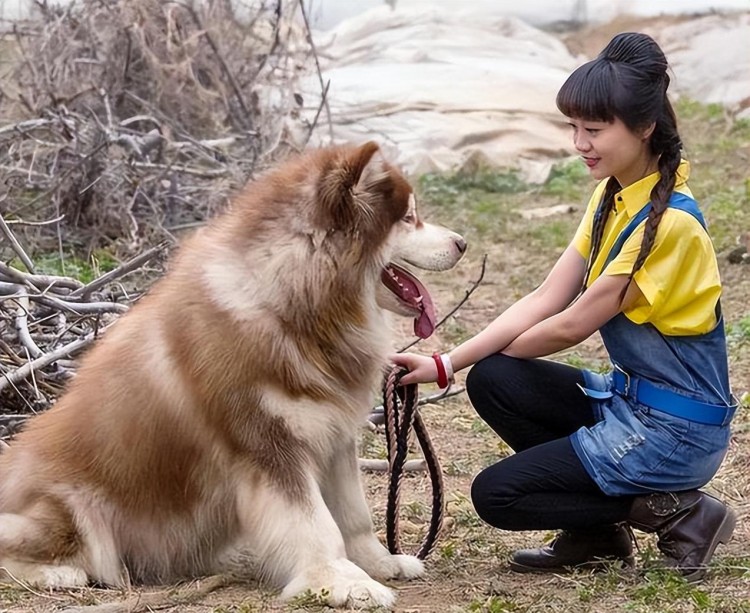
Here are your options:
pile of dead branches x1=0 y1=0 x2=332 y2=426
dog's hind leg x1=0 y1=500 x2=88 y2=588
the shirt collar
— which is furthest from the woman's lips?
pile of dead branches x1=0 y1=0 x2=332 y2=426

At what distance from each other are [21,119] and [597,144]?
20.1ft


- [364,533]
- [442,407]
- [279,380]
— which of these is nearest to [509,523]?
[364,533]

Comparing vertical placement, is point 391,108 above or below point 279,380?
below

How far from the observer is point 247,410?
3.36 meters

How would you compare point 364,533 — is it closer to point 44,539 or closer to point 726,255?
point 44,539

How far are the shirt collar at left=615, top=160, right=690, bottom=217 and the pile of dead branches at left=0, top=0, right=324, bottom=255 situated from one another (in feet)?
14.8

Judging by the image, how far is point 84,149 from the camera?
25.6 feet

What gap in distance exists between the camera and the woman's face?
3.39m

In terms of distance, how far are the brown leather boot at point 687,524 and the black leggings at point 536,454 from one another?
0.08 metres

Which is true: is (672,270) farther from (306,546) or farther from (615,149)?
(306,546)

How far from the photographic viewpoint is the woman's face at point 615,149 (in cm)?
339

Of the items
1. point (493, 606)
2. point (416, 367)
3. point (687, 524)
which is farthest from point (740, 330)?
point (493, 606)

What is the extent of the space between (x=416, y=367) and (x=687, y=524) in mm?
979

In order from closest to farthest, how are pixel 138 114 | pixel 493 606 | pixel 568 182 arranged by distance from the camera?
pixel 493 606 → pixel 138 114 → pixel 568 182
